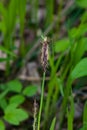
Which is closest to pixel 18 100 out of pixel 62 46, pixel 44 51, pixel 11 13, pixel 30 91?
pixel 30 91

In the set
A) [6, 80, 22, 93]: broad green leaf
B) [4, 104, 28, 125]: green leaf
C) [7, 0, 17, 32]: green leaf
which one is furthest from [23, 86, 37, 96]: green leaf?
[7, 0, 17, 32]: green leaf

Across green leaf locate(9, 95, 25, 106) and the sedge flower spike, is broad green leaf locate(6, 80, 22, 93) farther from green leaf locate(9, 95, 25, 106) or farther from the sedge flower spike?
the sedge flower spike

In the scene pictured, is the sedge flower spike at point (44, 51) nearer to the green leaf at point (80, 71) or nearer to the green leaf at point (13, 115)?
the green leaf at point (80, 71)

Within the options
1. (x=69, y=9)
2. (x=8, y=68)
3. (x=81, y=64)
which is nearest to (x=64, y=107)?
(x=81, y=64)

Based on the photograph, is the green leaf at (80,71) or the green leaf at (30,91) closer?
the green leaf at (80,71)

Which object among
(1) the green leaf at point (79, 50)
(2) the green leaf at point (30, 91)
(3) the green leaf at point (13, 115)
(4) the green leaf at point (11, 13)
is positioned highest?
(4) the green leaf at point (11, 13)

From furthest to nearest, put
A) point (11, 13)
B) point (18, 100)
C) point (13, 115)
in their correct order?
point (11, 13) < point (18, 100) < point (13, 115)

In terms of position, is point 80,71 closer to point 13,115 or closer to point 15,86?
point 13,115

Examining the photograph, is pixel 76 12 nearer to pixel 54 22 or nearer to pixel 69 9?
pixel 69 9

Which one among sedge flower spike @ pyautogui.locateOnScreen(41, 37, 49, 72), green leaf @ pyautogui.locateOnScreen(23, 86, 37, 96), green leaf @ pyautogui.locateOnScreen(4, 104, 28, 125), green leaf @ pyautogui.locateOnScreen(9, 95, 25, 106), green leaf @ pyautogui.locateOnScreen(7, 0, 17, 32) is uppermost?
green leaf @ pyautogui.locateOnScreen(7, 0, 17, 32)

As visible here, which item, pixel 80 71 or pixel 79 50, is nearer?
pixel 80 71

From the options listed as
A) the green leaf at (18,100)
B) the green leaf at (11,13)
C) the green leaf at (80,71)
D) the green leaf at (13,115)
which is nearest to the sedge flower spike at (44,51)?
the green leaf at (80,71)

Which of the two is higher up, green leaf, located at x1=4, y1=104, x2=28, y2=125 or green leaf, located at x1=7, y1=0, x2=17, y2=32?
green leaf, located at x1=7, y1=0, x2=17, y2=32
